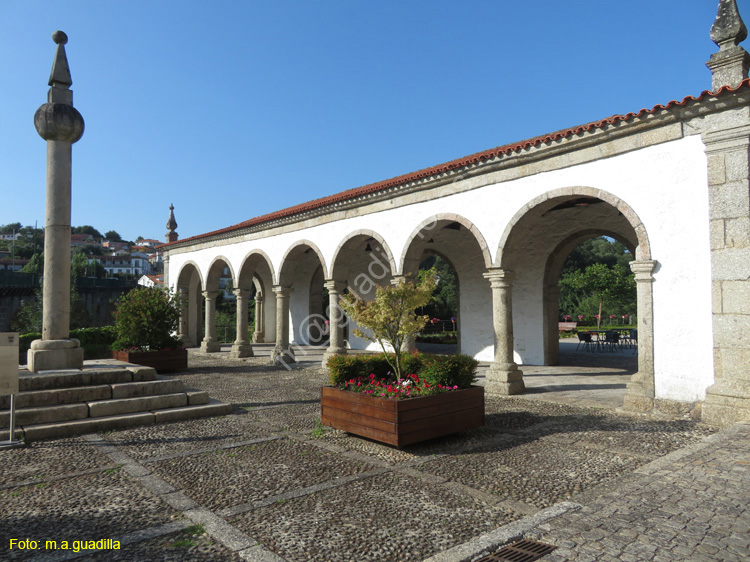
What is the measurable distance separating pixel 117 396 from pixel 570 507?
22.5 ft

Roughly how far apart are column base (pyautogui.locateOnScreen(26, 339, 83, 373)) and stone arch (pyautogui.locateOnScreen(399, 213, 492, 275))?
6612 mm

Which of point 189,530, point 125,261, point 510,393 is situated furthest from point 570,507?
point 125,261

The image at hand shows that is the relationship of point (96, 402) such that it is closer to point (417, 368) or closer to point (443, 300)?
point (417, 368)

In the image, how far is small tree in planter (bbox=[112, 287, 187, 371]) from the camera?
13875 millimetres

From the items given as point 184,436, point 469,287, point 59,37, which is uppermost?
point 59,37

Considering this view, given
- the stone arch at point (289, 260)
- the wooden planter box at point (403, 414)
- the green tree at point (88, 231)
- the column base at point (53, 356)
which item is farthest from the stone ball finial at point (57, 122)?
the green tree at point (88, 231)

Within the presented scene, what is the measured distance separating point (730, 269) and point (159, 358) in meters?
13.2

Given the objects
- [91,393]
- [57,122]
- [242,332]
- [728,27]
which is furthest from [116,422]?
[728,27]

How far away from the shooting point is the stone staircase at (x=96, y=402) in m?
6.74

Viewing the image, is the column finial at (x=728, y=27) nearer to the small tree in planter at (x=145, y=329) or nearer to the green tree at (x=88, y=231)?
the small tree in planter at (x=145, y=329)

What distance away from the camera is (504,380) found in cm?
970

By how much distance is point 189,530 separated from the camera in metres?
3.64

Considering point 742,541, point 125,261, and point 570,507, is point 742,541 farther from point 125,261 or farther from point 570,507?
point 125,261

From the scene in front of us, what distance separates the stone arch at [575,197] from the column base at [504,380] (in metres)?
2.08
